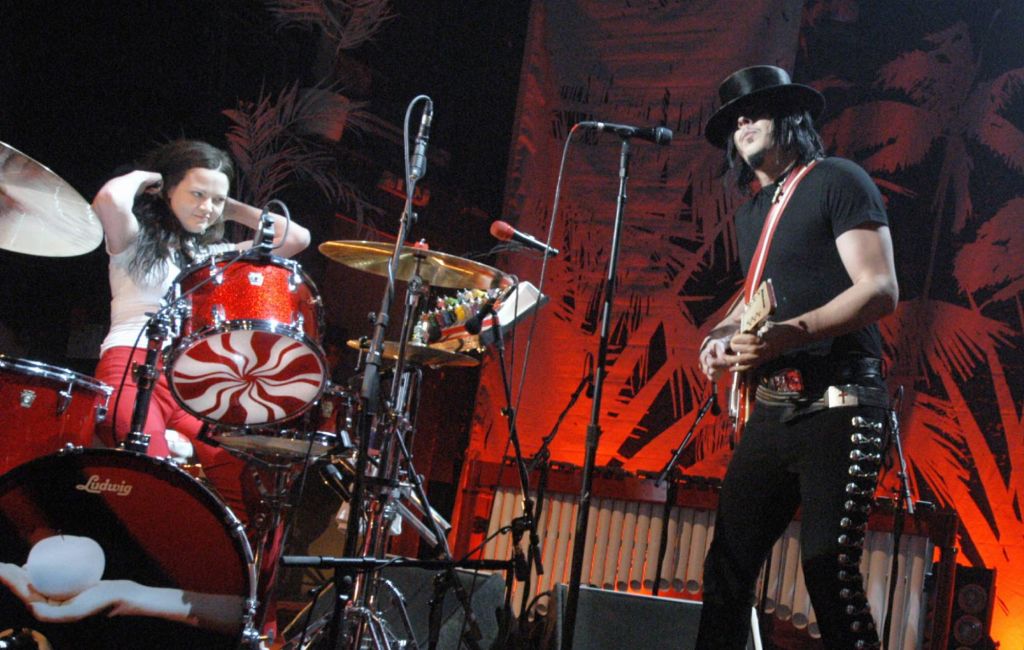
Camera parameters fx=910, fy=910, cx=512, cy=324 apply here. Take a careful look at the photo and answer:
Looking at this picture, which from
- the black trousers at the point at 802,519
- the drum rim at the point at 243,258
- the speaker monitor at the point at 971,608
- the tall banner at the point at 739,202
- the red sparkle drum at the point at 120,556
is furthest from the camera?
the tall banner at the point at 739,202

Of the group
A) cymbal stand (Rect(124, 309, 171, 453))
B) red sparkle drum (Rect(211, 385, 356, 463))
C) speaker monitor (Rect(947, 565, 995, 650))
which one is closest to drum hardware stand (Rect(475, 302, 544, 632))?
red sparkle drum (Rect(211, 385, 356, 463))

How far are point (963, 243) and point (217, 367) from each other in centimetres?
469

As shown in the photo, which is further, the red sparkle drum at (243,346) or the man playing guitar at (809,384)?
the red sparkle drum at (243,346)

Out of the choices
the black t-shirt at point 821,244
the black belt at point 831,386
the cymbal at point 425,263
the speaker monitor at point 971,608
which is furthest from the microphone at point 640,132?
the speaker monitor at point 971,608

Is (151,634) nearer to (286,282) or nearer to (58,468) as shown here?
(58,468)

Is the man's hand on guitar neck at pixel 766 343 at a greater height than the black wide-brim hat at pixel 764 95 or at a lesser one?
lesser

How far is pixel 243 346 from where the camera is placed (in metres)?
3.13

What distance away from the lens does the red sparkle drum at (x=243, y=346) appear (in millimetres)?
3119

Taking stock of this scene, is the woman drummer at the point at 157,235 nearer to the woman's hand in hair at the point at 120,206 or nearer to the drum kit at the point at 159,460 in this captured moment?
the woman's hand in hair at the point at 120,206

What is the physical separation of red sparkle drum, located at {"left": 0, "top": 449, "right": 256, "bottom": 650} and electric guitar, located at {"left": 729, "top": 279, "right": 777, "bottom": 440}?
1.60m

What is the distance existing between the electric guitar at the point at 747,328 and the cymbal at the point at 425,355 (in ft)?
5.02

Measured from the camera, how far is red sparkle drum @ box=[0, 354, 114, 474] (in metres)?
2.90

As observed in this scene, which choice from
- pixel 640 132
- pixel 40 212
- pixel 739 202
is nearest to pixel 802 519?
pixel 640 132

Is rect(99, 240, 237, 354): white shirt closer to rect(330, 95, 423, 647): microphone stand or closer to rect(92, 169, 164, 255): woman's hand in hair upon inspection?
rect(92, 169, 164, 255): woman's hand in hair
